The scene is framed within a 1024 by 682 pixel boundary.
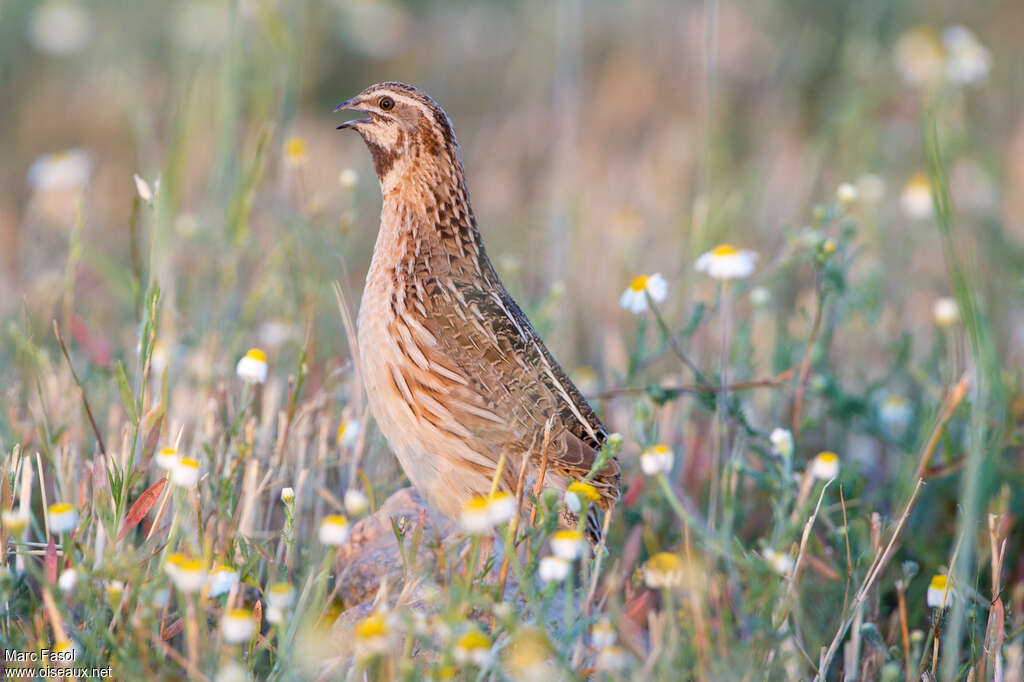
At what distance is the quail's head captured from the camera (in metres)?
3.89

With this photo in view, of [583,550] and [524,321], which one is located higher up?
[524,321]

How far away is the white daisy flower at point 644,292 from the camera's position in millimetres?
3877

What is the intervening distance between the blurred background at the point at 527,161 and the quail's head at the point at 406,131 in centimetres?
40

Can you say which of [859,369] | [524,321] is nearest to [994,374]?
[524,321]

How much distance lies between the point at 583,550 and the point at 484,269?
1.36 metres

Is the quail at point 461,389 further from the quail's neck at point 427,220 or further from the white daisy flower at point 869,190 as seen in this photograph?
the white daisy flower at point 869,190

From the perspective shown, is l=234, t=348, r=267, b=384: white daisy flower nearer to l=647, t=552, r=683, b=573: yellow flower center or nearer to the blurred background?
the blurred background

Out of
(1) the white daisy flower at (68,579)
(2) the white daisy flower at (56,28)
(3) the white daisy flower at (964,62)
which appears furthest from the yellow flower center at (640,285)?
(2) the white daisy flower at (56,28)

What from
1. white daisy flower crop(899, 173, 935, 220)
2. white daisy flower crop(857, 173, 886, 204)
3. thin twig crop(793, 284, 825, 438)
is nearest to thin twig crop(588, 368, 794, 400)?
thin twig crop(793, 284, 825, 438)

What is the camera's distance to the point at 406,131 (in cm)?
389

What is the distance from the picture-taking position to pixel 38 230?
24.1ft

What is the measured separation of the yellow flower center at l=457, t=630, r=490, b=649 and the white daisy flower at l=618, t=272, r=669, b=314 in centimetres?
170

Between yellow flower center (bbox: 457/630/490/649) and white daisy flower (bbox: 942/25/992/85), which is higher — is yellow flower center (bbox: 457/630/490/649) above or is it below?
below

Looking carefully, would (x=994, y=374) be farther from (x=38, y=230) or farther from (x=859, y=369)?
(x=38, y=230)
